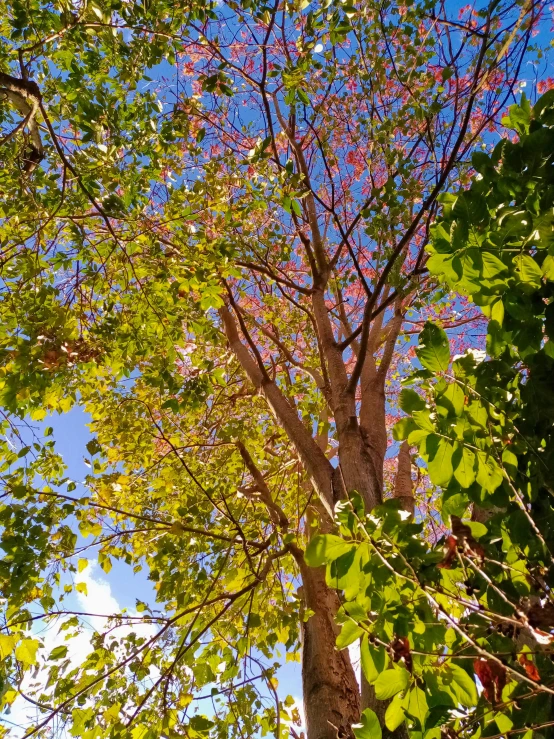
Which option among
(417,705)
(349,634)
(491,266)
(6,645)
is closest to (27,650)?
(6,645)

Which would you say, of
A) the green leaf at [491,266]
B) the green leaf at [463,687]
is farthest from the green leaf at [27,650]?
the green leaf at [491,266]

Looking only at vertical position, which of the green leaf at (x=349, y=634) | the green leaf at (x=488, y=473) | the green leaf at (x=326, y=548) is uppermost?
the green leaf at (x=488, y=473)

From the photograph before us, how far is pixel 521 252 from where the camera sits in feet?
3.85

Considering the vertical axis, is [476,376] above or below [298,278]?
below

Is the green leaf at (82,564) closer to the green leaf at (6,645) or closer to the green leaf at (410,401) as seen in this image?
the green leaf at (6,645)

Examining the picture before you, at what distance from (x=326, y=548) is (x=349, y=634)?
26 cm

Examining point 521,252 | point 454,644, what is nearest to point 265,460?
point 454,644

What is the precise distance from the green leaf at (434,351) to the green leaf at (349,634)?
732 millimetres

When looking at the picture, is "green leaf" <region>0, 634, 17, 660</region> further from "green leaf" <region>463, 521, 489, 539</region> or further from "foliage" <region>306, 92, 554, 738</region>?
"green leaf" <region>463, 521, 489, 539</region>

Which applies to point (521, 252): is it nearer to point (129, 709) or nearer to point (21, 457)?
point (21, 457)

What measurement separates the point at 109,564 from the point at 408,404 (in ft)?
11.8

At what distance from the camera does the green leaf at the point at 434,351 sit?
120 centimetres

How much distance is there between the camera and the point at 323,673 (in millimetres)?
2838

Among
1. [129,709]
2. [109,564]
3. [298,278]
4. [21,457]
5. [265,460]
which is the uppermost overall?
[298,278]
